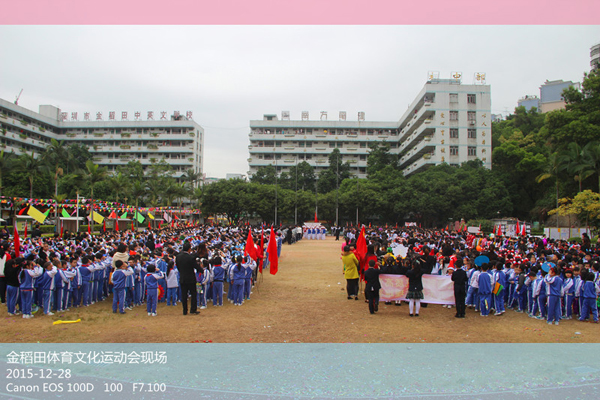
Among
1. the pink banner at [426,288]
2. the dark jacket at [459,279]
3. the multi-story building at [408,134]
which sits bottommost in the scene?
the pink banner at [426,288]

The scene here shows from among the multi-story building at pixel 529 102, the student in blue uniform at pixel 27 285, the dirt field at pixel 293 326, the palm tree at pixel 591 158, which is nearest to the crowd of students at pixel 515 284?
the dirt field at pixel 293 326

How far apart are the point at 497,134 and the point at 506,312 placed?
5653cm

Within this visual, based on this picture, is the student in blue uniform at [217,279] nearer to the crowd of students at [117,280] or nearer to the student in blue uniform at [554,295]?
the crowd of students at [117,280]

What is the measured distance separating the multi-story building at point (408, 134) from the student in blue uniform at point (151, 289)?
50.3 m

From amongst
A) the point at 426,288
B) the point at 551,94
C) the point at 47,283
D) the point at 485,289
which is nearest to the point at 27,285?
the point at 47,283

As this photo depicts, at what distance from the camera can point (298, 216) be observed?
1957 inches

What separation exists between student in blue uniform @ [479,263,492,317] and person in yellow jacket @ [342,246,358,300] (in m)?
3.07

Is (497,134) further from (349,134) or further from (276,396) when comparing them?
(276,396)

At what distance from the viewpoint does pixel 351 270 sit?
10.6 metres

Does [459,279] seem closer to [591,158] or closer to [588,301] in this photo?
[588,301]

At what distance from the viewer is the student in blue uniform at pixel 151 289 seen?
346 inches

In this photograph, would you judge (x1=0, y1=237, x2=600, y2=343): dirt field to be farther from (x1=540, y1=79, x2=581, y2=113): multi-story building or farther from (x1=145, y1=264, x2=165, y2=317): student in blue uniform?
(x1=540, y1=79, x2=581, y2=113): multi-story building

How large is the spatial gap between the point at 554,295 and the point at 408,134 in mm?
59569

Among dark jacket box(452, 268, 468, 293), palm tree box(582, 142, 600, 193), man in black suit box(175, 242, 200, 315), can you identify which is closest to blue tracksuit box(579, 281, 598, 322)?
dark jacket box(452, 268, 468, 293)
